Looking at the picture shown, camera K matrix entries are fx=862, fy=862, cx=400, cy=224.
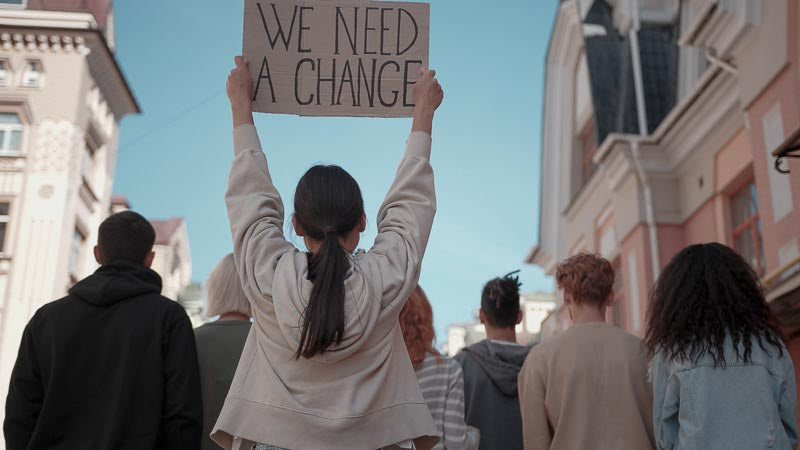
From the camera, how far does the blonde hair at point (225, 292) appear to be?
4.07 meters

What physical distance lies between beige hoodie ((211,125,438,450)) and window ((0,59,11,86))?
1117 inches

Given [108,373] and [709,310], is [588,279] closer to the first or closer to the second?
[709,310]

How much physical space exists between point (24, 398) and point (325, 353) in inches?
63.0

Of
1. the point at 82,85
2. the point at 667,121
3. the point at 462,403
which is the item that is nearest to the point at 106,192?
the point at 82,85

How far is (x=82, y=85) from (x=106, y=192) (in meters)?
4.40

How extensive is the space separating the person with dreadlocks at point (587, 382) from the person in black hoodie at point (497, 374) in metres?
0.44

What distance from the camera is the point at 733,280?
3520mm

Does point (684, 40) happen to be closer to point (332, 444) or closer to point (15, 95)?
point (332, 444)

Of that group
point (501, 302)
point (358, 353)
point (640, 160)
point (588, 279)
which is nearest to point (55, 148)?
point (640, 160)

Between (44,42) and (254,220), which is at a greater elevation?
(44,42)

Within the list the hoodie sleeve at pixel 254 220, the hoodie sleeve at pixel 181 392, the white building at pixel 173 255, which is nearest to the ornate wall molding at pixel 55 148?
the white building at pixel 173 255

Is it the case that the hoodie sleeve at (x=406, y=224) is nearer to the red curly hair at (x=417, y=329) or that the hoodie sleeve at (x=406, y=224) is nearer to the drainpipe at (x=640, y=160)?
the red curly hair at (x=417, y=329)

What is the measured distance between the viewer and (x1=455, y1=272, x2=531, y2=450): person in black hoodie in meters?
4.66

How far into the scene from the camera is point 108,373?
3.29m
